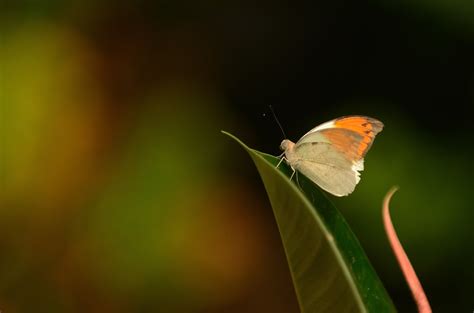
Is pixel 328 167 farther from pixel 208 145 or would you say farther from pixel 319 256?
pixel 208 145

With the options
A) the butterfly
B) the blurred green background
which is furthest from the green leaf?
the blurred green background

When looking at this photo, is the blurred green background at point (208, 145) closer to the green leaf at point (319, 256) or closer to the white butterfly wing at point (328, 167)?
the white butterfly wing at point (328, 167)

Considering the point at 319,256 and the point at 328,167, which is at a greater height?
the point at 319,256

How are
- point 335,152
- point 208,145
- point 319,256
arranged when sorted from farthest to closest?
1. point 208,145
2. point 335,152
3. point 319,256

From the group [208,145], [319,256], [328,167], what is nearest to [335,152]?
[328,167]

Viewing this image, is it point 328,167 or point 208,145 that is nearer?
point 328,167

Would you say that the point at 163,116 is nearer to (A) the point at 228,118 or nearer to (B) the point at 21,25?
(A) the point at 228,118

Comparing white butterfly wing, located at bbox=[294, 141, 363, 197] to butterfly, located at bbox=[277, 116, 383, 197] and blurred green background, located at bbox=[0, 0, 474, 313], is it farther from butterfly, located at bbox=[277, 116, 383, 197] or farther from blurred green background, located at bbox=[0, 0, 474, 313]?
blurred green background, located at bbox=[0, 0, 474, 313]
